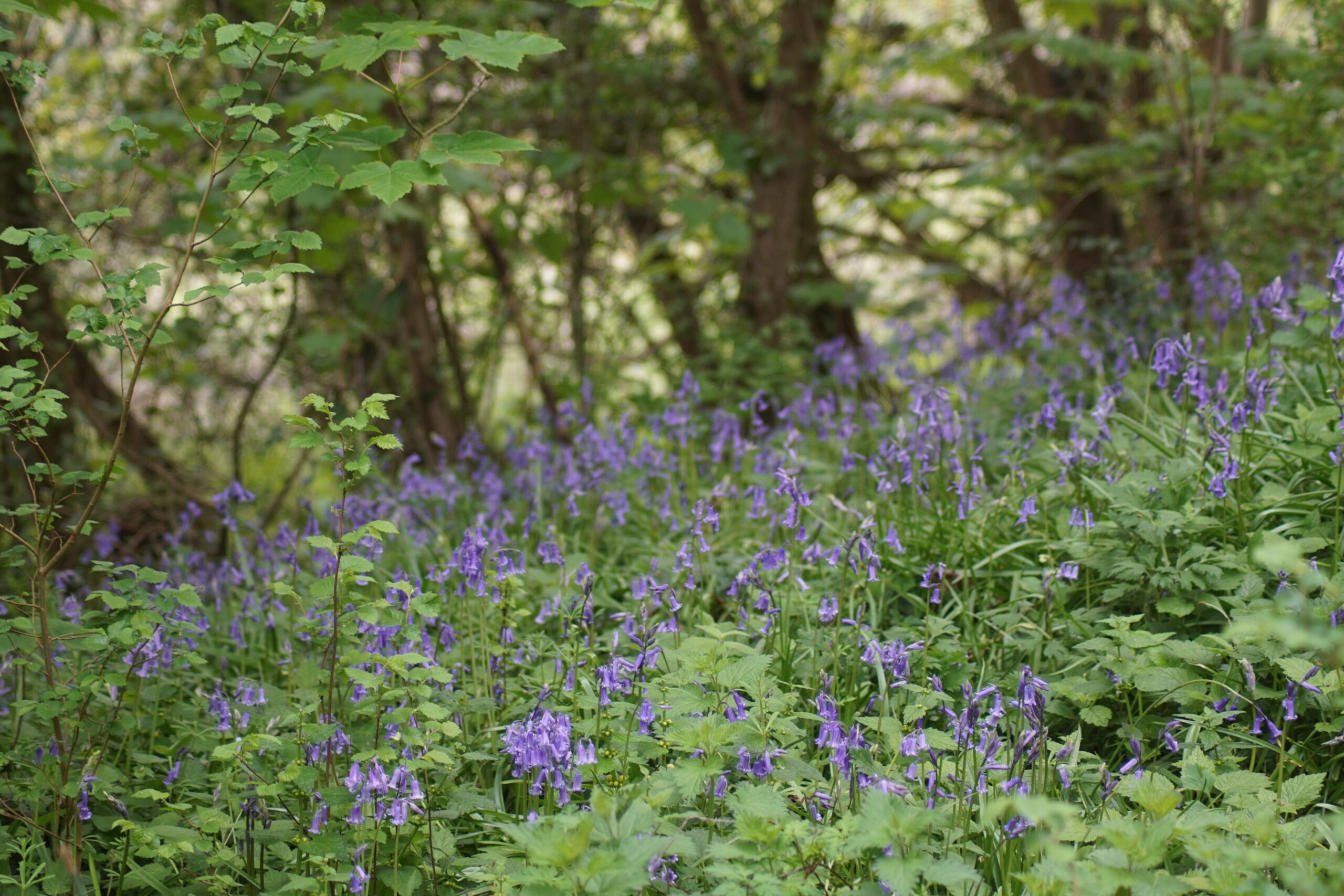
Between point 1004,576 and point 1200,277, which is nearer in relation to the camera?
point 1004,576

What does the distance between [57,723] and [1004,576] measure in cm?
270

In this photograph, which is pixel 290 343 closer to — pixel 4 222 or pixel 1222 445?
pixel 4 222

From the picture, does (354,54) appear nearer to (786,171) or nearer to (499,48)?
(499,48)

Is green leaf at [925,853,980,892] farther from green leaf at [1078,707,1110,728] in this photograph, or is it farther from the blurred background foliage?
the blurred background foliage

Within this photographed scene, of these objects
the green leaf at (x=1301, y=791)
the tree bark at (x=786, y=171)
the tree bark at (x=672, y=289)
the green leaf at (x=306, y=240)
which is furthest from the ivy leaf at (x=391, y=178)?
the tree bark at (x=672, y=289)

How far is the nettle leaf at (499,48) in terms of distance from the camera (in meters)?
2.49

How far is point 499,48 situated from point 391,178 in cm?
49

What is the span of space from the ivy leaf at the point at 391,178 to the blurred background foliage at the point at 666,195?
2173mm

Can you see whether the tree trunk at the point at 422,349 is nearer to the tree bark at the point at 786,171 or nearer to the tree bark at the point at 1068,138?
the tree bark at the point at 786,171

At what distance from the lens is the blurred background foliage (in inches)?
207

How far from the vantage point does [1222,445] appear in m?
2.77

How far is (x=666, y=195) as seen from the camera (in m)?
7.52

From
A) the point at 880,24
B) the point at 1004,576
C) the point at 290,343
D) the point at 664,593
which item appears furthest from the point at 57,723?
the point at 880,24

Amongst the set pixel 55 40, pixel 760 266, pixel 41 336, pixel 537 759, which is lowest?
pixel 537 759
